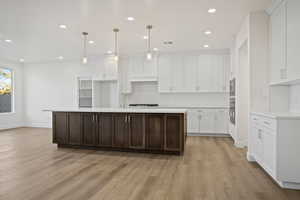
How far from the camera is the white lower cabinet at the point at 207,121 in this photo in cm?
575

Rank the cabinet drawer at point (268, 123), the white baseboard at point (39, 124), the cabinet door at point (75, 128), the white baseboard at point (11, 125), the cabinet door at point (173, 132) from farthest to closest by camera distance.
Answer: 1. the white baseboard at point (39, 124)
2. the white baseboard at point (11, 125)
3. the cabinet door at point (75, 128)
4. the cabinet door at point (173, 132)
5. the cabinet drawer at point (268, 123)

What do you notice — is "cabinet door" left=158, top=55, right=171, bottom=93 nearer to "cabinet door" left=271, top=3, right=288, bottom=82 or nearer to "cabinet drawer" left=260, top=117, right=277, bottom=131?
"cabinet door" left=271, top=3, right=288, bottom=82

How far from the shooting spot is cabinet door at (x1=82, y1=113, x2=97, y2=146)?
4180 millimetres

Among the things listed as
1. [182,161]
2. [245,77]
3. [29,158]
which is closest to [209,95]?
[245,77]

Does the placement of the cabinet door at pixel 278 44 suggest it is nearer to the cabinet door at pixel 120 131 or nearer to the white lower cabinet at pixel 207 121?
the white lower cabinet at pixel 207 121

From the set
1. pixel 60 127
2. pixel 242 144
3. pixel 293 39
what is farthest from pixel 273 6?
pixel 60 127

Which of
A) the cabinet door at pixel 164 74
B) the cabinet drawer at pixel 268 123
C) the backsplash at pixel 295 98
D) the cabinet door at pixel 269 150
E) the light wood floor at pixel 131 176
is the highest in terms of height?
the cabinet door at pixel 164 74

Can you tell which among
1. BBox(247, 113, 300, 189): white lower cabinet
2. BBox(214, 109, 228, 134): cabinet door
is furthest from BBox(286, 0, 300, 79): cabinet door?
BBox(214, 109, 228, 134): cabinet door

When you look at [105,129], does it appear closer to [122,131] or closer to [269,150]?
[122,131]

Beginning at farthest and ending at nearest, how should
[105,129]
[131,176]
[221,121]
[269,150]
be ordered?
[221,121] < [105,129] < [131,176] < [269,150]

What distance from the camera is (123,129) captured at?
Result: 3984mm

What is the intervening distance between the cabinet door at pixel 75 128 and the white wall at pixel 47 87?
10.3 ft

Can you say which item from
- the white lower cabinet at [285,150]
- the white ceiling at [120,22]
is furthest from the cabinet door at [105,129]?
the white lower cabinet at [285,150]

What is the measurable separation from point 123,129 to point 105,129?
0.43 m
